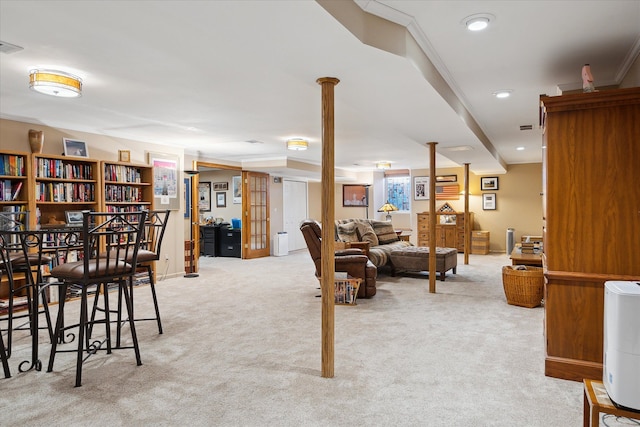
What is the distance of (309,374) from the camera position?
9.41 ft

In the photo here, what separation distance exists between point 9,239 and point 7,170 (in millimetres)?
850

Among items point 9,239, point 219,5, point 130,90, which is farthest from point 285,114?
point 9,239

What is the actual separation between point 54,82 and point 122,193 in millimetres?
2942

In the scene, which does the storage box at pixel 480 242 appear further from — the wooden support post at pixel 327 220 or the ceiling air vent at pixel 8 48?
the ceiling air vent at pixel 8 48

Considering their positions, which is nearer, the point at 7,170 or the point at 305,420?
the point at 305,420

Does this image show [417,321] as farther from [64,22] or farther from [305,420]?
[64,22]

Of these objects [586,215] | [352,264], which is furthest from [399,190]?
[586,215]

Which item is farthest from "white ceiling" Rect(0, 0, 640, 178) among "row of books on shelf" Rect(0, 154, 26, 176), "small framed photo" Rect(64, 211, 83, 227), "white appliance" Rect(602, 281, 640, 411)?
"white appliance" Rect(602, 281, 640, 411)

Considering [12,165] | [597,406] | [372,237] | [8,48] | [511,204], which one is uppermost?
[8,48]

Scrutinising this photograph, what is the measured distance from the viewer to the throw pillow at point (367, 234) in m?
7.00

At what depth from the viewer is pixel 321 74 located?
2773 mm

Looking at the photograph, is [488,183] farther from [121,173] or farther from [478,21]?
[478,21]

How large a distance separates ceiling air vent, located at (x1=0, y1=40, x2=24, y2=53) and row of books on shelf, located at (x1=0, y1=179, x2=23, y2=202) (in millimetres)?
2451

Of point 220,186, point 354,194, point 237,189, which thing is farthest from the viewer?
point 354,194
